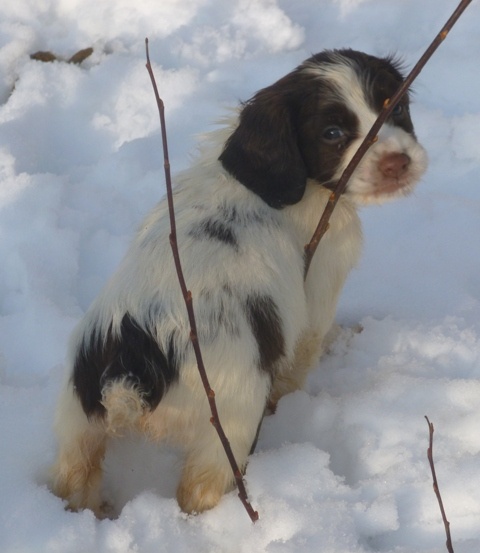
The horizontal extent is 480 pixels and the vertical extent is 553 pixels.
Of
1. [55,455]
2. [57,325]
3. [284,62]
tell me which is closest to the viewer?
[55,455]

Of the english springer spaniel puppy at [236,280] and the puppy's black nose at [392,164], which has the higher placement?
the puppy's black nose at [392,164]

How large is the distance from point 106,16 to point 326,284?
3.34 m

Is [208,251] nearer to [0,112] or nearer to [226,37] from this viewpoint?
[0,112]

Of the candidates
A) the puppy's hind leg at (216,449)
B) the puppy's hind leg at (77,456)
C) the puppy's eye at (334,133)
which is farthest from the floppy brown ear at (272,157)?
the puppy's hind leg at (77,456)

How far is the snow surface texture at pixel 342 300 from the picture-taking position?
2.46 m

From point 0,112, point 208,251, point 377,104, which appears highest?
point 377,104

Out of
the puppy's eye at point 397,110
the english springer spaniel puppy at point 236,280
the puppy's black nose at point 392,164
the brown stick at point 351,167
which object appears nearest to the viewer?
→ the english springer spaniel puppy at point 236,280

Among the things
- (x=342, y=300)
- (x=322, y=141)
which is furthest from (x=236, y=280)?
(x=342, y=300)

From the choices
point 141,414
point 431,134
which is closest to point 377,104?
point 141,414

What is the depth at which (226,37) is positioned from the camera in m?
5.39

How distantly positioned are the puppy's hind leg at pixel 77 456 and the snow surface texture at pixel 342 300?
61mm

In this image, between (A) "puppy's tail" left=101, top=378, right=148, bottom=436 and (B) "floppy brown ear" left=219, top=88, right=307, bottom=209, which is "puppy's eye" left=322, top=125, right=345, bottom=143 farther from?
(A) "puppy's tail" left=101, top=378, right=148, bottom=436

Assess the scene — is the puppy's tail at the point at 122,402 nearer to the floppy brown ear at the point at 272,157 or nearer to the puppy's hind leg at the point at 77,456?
the puppy's hind leg at the point at 77,456

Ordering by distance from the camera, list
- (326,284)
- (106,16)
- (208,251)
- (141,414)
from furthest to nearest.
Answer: (106,16), (326,284), (208,251), (141,414)
